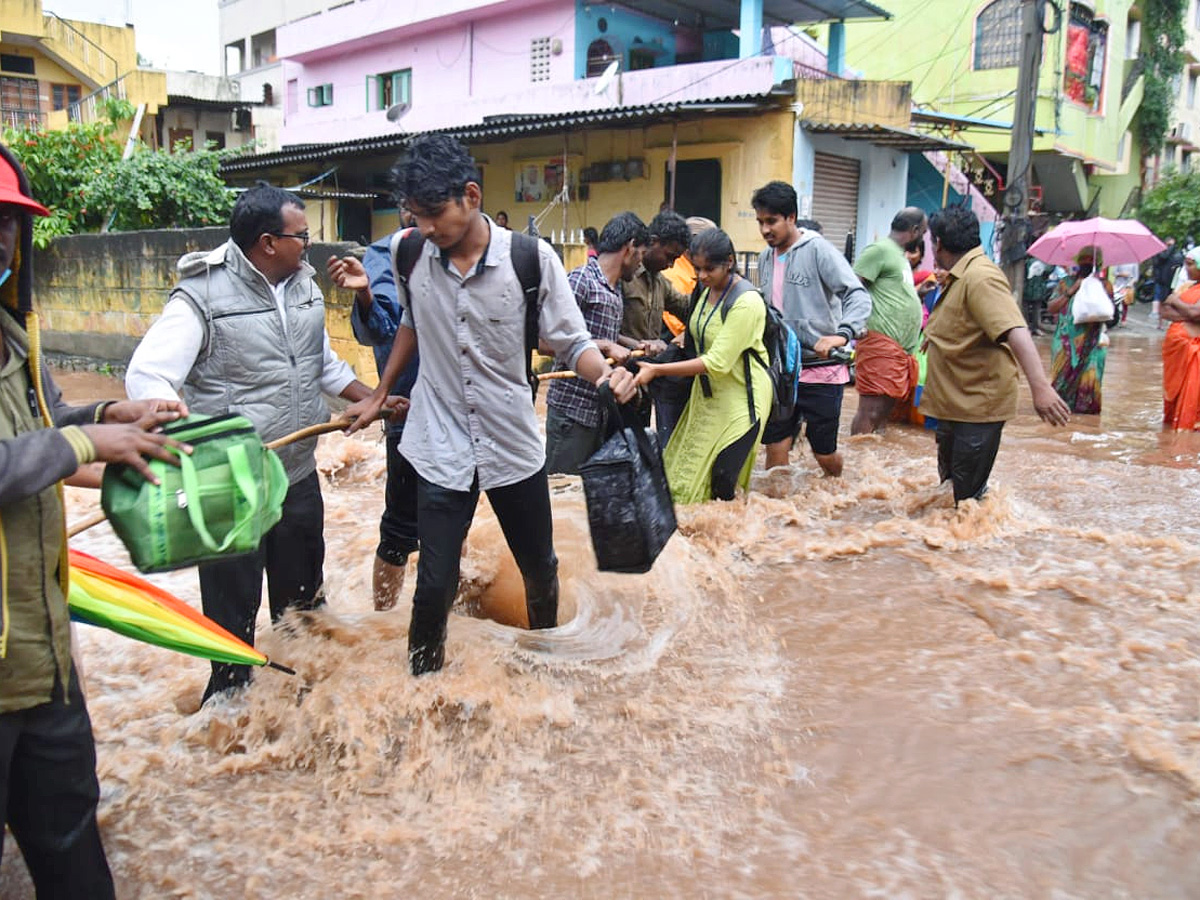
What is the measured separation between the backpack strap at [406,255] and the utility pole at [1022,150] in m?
11.7

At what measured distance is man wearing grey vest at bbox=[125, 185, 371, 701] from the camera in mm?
3076

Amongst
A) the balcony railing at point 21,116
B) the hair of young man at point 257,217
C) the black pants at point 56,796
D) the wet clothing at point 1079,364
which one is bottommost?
the black pants at point 56,796

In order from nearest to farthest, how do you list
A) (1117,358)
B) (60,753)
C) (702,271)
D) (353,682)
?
(60,753)
(353,682)
(702,271)
(1117,358)

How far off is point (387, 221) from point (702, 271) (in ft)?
60.9

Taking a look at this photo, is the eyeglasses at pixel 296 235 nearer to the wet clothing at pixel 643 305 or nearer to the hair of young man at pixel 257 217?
the hair of young man at pixel 257 217

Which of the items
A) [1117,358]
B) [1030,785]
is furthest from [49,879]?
[1117,358]

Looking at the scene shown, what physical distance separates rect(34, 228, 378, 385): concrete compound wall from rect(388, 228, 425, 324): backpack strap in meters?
7.87

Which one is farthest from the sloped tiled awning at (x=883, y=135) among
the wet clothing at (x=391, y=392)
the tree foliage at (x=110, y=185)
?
the wet clothing at (x=391, y=392)

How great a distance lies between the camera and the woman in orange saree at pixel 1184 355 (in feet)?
28.8

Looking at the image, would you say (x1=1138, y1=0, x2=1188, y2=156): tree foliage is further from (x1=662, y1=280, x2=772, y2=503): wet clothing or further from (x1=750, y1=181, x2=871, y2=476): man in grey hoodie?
(x1=662, y1=280, x2=772, y2=503): wet clothing

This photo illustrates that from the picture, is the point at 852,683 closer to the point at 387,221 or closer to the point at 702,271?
the point at 702,271

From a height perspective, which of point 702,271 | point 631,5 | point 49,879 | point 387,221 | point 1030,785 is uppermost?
point 631,5

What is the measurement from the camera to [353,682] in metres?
3.62

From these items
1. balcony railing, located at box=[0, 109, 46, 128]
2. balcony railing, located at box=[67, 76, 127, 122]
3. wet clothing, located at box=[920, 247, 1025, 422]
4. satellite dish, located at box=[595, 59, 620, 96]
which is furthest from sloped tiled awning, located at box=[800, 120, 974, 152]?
balcony railing, located at box=[0, 109, 46, 128]
